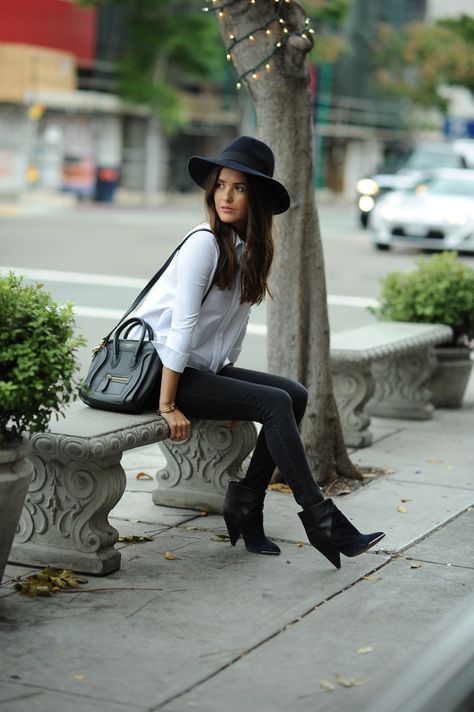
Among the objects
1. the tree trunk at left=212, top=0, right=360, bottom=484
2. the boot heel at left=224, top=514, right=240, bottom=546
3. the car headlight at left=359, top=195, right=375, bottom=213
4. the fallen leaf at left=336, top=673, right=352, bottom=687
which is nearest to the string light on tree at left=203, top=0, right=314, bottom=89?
the tree trunk at left=212, top=0, right=360, bottom=484

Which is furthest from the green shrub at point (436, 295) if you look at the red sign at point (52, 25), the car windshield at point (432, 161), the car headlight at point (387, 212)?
the red sign at point (52, 25)

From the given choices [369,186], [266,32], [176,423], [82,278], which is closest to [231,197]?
[176,423]

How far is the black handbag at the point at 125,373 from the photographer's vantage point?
5.23m

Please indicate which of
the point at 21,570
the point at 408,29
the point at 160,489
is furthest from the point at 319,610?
the point at 408,29

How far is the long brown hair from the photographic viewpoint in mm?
5254

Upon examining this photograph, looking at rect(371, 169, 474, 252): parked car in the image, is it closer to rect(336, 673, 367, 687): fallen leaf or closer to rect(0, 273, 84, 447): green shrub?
rect(0, 273, 84, 447): green shrub

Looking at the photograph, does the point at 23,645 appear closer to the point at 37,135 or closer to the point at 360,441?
the point at 360,441

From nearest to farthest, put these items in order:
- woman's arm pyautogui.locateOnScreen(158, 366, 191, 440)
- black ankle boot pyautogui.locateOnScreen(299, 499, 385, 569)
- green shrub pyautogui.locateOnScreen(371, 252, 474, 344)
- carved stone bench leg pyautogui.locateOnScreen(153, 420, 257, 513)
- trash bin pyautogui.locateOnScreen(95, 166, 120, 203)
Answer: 1. black ankle boot pyautogui.locateOnScreen(299, 499, 385, 569)
2. woman's arm pyautogui.locateOnScreen(158, 366, 191, 440)
3. carved stone bench leg pyautogui.locateOnScreen(153, 420, 257, 513)
4. green shrub pyautogui.locateOnScreen(371, 252, 474, 344)
5. trash bin pyautogui.locateOnScreen(95, 166, 120, 203)

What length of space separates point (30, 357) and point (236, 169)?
1443mm

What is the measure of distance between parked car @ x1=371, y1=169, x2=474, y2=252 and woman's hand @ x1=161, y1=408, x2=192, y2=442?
18472 millimetres

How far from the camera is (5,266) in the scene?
732 inches

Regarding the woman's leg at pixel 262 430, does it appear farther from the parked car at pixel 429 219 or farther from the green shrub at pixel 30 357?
the parked car at pixel 429 219

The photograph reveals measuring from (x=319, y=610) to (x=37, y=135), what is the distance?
37.7 m

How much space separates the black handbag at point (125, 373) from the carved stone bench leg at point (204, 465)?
82cm
